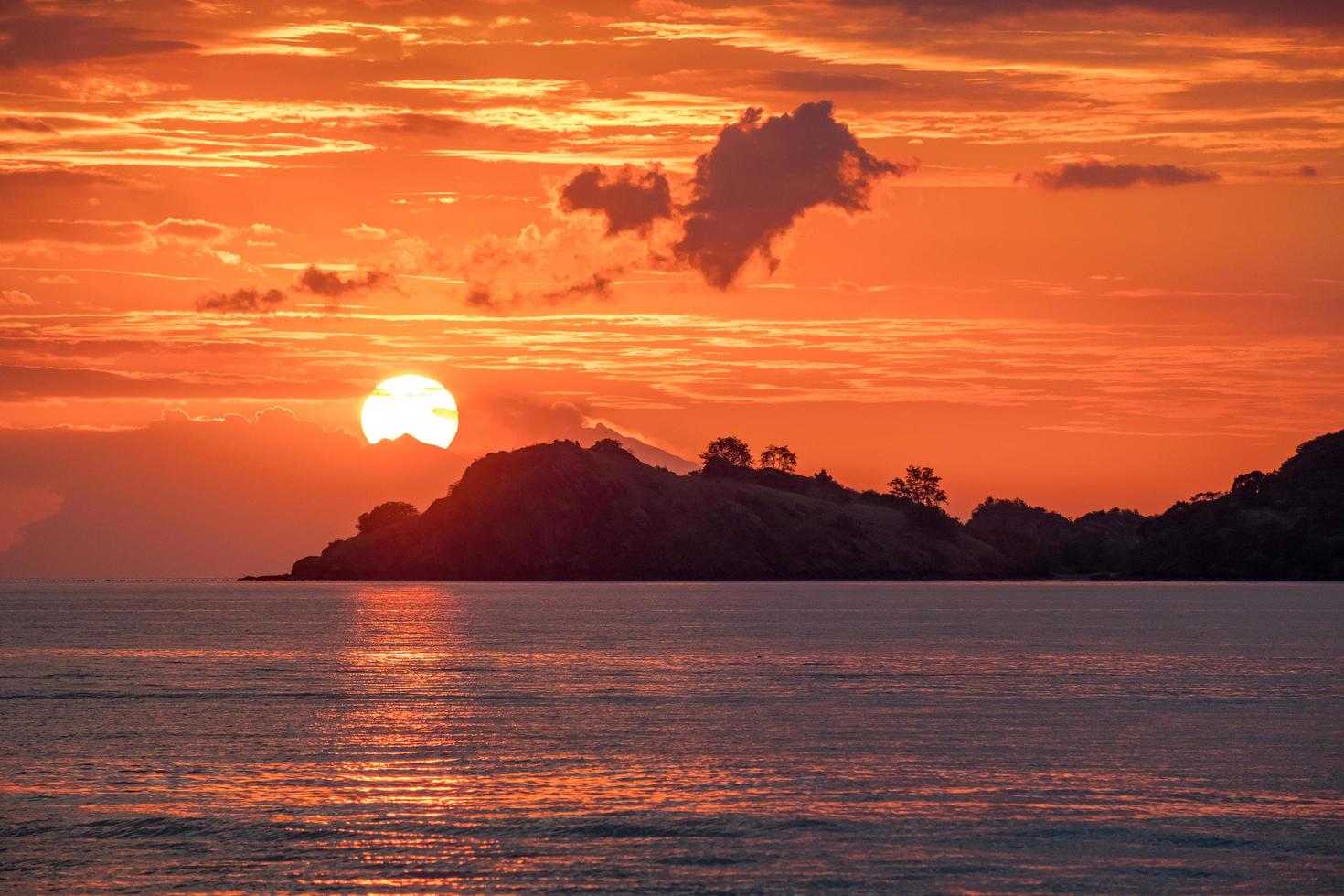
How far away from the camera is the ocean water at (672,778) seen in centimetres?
4394

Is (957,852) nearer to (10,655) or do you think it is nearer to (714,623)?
(10,655)

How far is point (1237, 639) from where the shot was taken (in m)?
155

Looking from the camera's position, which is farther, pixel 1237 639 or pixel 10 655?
pixel 1237 639

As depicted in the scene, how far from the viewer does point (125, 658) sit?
126 metres

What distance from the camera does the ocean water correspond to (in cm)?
4394

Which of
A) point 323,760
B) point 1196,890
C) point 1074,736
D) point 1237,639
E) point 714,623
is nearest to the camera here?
point 1196,890

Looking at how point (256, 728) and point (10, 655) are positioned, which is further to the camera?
point (10, 655)

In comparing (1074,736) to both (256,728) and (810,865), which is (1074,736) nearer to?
(810,865)

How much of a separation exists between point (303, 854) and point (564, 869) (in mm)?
8474

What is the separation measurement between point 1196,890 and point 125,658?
104 metres

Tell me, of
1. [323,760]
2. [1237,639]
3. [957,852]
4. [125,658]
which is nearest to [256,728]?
[323,760]

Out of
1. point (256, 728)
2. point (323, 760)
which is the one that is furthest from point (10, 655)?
point (323, 760)

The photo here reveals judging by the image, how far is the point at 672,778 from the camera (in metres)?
58.4

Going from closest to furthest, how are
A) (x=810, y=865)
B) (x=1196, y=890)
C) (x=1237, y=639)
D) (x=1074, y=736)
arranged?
(x=1196, y=890) < (x=810, y=865) < (x=1074, y=736) < (x=1237, y=639)
